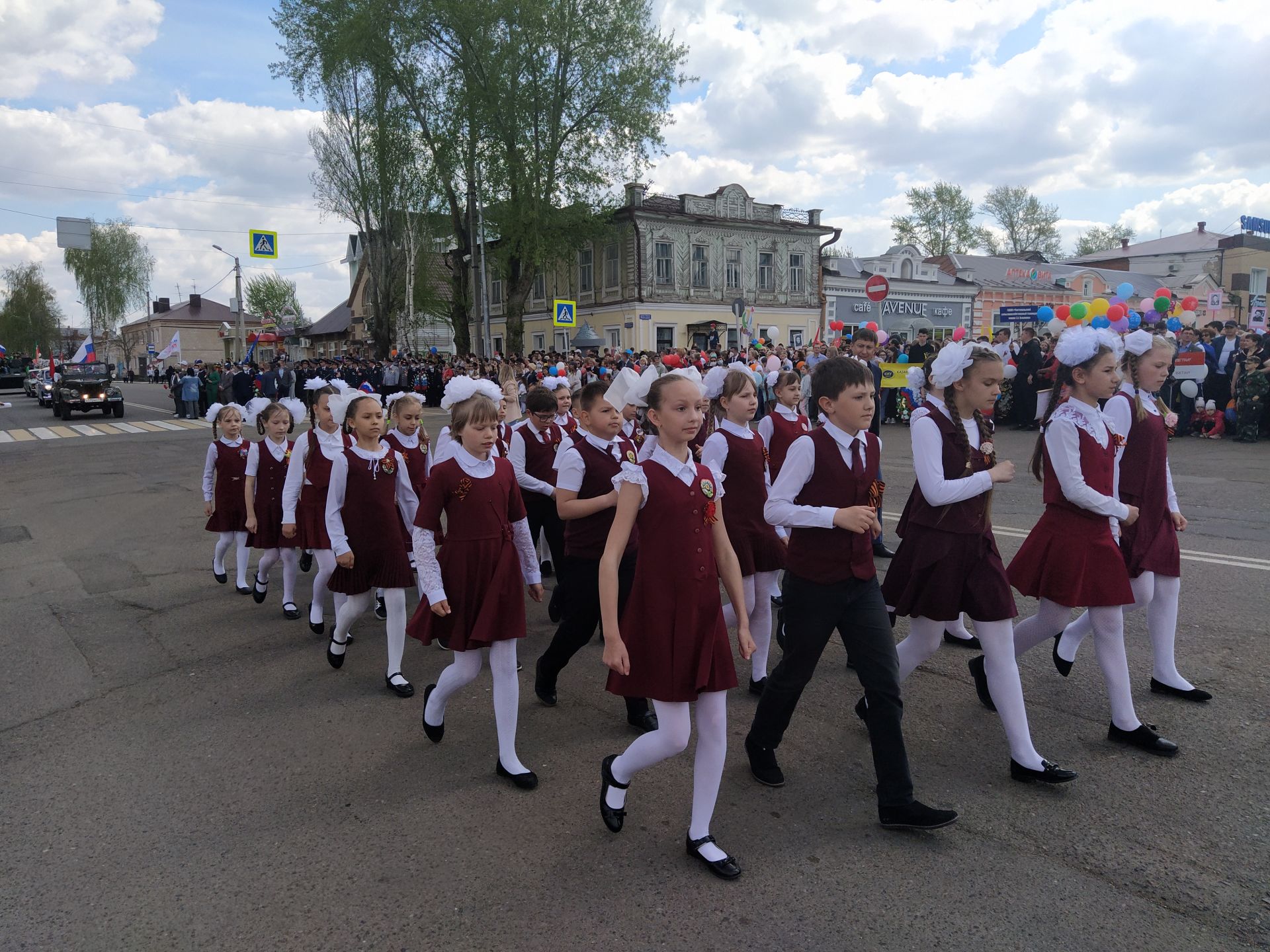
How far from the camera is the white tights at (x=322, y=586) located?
5.57 m

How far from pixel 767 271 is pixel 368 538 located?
42761 mm

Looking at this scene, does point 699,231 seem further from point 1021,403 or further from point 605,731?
point 605,731

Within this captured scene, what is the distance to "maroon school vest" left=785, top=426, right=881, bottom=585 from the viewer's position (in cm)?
346

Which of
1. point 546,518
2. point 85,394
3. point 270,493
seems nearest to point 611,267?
point 85,394

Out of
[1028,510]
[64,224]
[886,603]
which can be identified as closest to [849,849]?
[886,603]

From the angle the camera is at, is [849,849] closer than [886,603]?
Yes

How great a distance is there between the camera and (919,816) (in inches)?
131

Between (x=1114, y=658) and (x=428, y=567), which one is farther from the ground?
(x=428, y=567)

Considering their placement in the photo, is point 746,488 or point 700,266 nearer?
point 746,488

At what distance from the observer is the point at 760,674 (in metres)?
5.02

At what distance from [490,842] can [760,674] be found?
6.82ft

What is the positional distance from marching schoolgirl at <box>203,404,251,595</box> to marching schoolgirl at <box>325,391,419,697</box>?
2.87 metres

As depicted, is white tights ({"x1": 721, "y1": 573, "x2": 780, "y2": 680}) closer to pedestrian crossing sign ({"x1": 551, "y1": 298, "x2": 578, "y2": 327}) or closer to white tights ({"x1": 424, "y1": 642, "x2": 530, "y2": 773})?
white tights ({"x1": 424, "y1": 642, "x2": 530, "y2": 773})

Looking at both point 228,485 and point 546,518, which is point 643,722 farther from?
point 228,485
